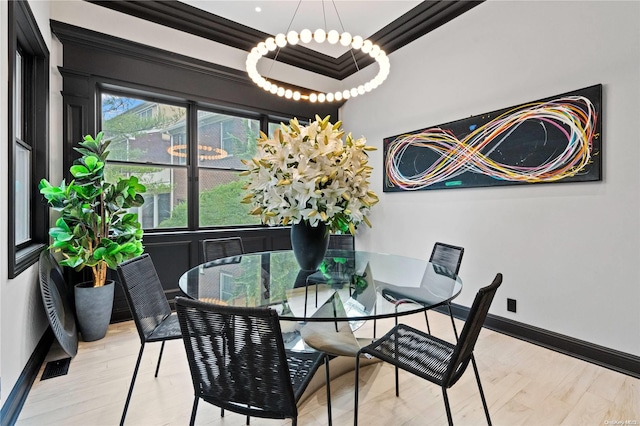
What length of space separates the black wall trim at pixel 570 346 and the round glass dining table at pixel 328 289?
122 cm

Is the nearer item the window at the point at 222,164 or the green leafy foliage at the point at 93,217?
the green leafy foliage at the point at 93,217

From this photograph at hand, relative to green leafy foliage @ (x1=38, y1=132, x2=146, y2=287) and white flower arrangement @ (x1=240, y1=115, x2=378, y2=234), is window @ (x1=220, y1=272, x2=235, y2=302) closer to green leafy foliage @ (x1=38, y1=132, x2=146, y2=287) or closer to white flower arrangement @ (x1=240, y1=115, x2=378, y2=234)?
white flower arrangement @ (x1=240, y1=115, x2=378, y2=234)

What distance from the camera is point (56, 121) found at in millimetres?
2859

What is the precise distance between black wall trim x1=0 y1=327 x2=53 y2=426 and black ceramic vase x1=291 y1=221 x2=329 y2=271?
170 centimetres

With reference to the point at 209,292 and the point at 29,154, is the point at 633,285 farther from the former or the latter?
the point at 29,154

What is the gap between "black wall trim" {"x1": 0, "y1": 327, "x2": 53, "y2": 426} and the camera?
1.65 metres

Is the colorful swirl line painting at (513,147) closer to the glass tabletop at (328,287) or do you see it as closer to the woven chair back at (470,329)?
the glass tabletop at (328,287)

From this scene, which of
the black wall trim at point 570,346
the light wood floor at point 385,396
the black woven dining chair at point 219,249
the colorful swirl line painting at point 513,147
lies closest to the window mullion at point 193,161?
the black woven dining chair at point 219,249

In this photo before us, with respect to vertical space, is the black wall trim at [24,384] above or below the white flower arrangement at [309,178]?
below

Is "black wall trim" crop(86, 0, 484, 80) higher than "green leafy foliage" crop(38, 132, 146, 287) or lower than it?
higher

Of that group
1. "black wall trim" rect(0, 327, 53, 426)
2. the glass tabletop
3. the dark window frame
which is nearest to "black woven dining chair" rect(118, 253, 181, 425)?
the glass tabletop

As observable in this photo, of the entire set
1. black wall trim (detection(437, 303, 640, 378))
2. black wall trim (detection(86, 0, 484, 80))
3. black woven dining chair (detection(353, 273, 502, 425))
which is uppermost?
black wall trim (detection(86, 0, 484, 80))

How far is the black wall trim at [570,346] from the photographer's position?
2195 mm

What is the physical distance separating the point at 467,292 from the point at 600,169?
61.9 inches
